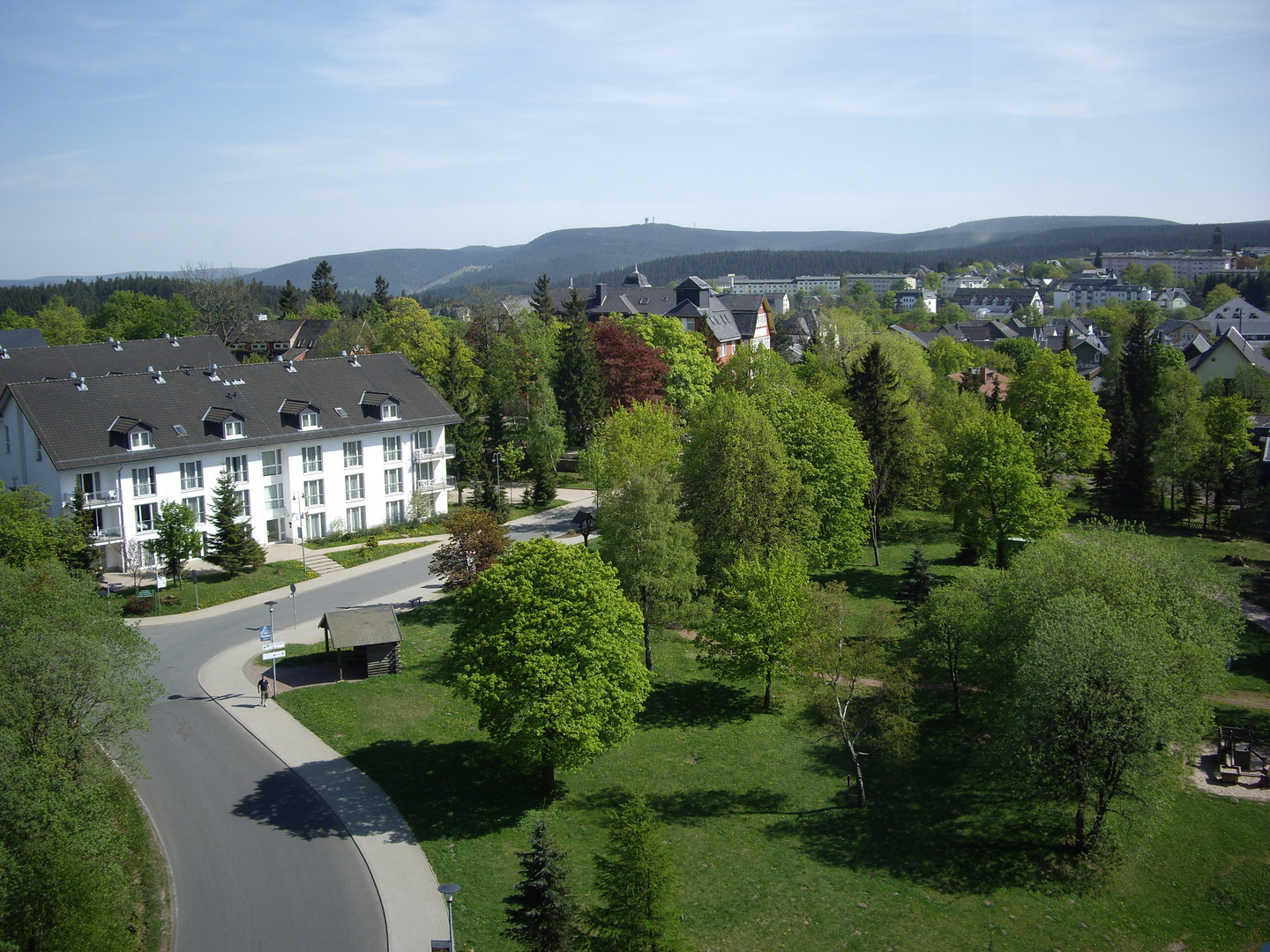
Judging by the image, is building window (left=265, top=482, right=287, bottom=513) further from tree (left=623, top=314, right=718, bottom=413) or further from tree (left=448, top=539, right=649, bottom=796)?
tree (left=623, top=314, right=718, bottom=413)

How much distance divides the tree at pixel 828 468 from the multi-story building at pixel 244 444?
64.4 feet

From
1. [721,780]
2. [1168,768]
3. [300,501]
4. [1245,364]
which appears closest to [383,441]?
[300,501]

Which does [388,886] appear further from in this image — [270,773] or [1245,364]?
[1245,364]

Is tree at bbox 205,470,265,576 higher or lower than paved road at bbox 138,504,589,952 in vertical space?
higher

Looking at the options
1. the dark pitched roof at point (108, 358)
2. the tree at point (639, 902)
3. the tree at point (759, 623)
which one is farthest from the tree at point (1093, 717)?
the dark pitched roof at point (108, 358)

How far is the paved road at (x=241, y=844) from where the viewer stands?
61.8ft

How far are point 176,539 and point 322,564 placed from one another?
259 inches

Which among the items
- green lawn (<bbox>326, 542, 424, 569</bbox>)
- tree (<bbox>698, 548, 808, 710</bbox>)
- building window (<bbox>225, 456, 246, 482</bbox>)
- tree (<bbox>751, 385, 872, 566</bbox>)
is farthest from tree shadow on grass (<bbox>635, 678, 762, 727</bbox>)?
building window (<bbox>225, 456, 246, 482</bbox>)

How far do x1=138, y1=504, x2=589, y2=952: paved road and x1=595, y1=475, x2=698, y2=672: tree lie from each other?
1270cm

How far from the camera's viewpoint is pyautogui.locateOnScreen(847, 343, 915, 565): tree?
4797 centimetres

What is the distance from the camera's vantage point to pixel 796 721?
29422mm

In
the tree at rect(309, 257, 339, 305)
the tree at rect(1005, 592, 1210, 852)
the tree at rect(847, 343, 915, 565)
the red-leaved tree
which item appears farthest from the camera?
the tree at rect(309, 257, 339, 305)

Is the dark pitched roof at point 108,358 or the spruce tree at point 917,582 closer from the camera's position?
the spruce tree at point 917,582

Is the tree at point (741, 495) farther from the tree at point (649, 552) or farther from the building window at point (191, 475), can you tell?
the building window at point (191, 475)
